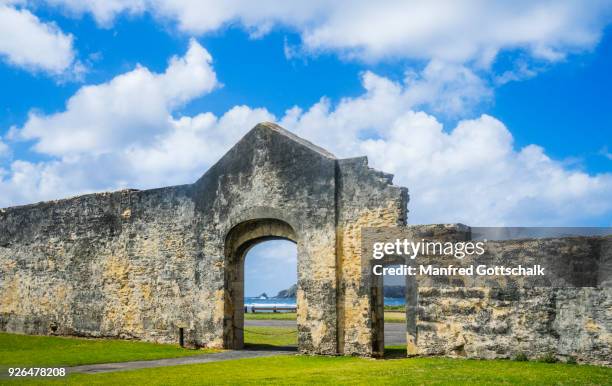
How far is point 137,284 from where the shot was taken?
702 inches

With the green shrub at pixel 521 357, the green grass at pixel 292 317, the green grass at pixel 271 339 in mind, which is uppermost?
the green shrub at pixel 521 357

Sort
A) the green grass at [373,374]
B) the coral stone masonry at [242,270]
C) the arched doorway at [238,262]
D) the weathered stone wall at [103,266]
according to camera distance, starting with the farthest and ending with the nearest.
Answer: the weathered stone wall at [103,266]
the arched doorway at [238,262]
the coral stone masonry at [242,270]
the green grass at [373,374]

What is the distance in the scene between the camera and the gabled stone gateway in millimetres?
14375

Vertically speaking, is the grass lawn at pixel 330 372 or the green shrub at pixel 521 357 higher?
the green shrub at pixel 521 357

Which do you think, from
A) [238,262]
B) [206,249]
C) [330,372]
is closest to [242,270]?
[238,262]

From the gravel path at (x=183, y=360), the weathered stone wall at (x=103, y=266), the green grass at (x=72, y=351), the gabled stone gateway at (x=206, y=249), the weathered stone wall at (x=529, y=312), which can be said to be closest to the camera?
the weathered stone wall at (x=529, y=312)

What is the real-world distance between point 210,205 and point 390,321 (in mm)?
12230

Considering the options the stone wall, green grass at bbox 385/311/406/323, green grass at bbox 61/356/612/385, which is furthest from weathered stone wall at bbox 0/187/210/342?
green grass at bbox 385/311/406/323

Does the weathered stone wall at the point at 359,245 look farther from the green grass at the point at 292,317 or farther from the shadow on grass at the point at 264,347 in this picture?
the green grass at the point at 292,317

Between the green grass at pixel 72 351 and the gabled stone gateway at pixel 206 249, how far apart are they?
0.74 m

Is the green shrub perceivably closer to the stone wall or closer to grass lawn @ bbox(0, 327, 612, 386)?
the stone wall

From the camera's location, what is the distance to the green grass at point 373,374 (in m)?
9.45

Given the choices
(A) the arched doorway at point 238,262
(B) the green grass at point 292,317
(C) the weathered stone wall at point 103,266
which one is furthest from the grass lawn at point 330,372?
(B) the green grass at point 292,317

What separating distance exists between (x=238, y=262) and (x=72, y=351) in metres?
4.45
